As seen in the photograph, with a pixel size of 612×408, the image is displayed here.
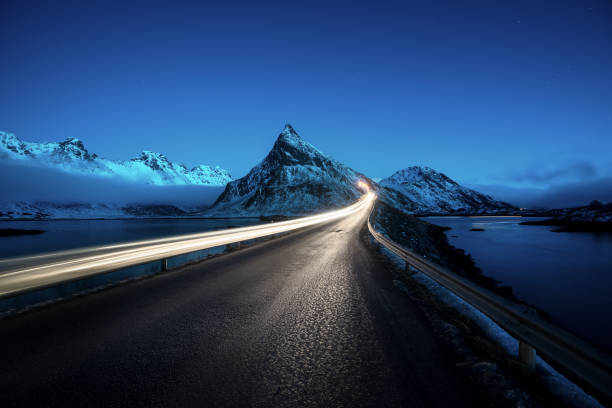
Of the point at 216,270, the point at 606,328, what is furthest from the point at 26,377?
the point at 606,328

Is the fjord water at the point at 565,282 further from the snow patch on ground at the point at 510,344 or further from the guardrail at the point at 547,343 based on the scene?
the guardrail at the point at 547,343

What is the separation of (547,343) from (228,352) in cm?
330

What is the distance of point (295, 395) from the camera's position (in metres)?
2.73

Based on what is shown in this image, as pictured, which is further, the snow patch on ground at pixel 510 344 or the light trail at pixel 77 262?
the light trail at pixel 77 262

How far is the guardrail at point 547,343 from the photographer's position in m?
2.26

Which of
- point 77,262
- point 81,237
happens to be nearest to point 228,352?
point 77,262

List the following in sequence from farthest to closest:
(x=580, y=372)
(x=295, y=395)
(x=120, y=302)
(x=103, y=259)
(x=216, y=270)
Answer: (x=216, y=270)
(x=103, y=259)
(x=120, y=302)
(x=295, y=395)
(x=580, y=372)

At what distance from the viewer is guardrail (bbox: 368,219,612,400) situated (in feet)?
7.41

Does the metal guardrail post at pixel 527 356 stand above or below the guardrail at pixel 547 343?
below

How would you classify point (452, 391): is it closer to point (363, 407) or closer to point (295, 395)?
point (363, 407)

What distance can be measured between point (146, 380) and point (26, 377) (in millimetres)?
1229

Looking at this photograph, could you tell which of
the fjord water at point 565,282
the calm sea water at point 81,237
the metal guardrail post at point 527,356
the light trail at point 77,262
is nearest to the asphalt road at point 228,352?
the light trail at point 77,262

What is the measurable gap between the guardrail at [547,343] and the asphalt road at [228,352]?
767 millimetres

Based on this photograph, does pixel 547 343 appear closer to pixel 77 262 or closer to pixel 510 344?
pixel 510 344
